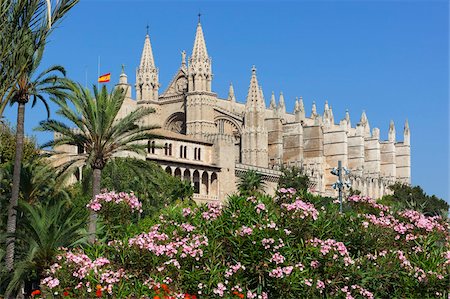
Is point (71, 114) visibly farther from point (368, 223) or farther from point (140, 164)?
point (368, 223)

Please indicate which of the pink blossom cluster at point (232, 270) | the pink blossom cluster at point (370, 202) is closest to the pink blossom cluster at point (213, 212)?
the pink blossom cluster at point (232, 270)

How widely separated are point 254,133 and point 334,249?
187 ft

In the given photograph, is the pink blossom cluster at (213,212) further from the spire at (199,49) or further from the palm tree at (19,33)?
the spire at (199,49)

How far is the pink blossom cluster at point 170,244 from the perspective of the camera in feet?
56.3

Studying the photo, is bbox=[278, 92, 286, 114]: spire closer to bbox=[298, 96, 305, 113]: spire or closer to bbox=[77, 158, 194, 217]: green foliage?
bbox=[298, 96, 305, 113]: spire

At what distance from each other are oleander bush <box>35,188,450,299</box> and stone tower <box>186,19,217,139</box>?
5159 centimetres

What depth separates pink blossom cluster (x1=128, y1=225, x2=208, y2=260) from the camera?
17.2 metres

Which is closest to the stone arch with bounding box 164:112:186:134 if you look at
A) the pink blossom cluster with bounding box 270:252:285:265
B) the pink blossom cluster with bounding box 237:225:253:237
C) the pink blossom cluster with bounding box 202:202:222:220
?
the pink blossom cluster with bounding box 202:202:222:220

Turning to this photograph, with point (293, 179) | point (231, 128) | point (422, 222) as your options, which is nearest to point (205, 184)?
point (293, 179)

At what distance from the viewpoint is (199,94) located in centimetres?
7175

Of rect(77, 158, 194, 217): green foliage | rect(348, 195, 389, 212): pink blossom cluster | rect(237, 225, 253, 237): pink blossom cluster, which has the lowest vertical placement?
rect(237, 225, 253, 237): pink blossom cluster

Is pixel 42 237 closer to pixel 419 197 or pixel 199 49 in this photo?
pixel 199 49

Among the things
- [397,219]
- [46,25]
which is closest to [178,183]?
[397,219]

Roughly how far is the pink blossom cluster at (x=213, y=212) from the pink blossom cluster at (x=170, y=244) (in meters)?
0.96
